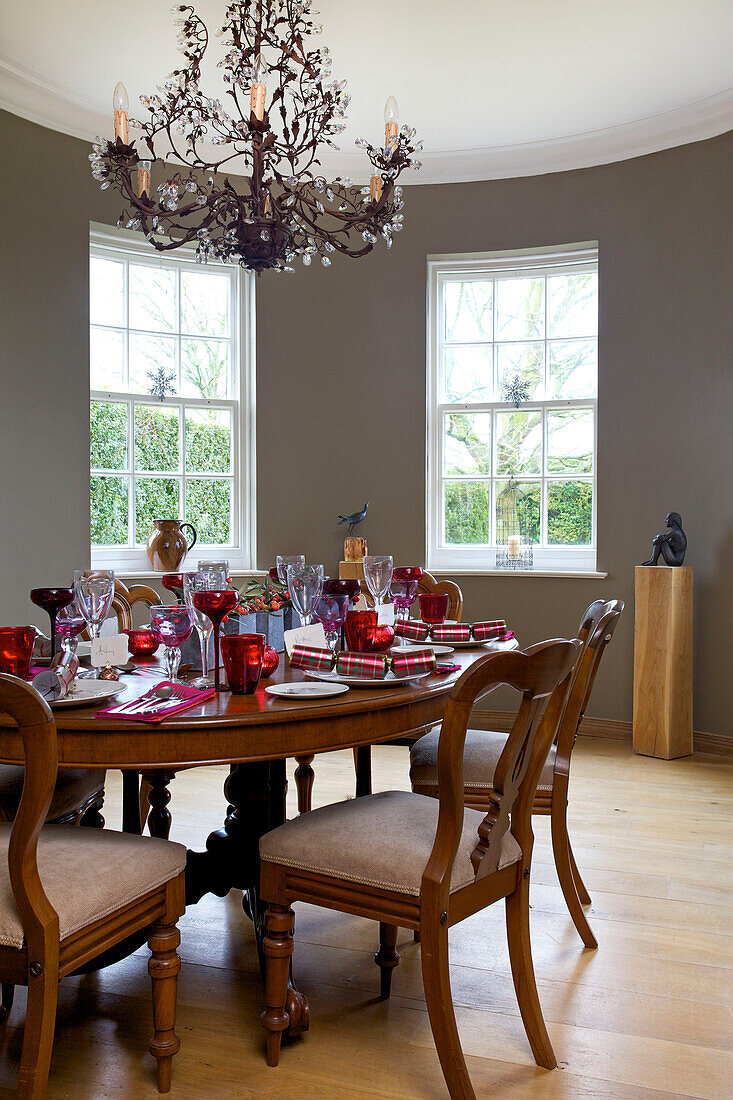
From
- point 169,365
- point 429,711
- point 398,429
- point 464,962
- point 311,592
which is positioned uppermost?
point 169,365

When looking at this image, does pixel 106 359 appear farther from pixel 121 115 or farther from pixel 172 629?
pixel 172 629

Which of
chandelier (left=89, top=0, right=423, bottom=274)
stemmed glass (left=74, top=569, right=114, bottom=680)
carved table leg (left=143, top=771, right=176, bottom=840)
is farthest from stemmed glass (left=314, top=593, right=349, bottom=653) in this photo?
chandelier (left=89, top=0, right=423, bottom=274)

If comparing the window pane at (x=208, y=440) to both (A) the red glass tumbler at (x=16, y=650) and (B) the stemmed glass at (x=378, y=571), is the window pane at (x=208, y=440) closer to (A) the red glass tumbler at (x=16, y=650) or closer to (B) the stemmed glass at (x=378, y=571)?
(B) the stemmed glass at (x=378, y=571)

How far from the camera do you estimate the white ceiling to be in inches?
135

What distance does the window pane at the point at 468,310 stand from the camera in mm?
4891

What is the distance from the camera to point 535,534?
4844 mm

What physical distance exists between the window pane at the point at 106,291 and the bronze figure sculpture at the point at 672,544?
9.96 feet

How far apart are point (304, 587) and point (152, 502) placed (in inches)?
106

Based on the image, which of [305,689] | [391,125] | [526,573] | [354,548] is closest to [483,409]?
[526,573]

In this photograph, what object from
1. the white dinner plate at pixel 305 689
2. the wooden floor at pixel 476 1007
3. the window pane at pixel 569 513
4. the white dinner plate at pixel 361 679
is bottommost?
the wooden floor at pixel 476 1007

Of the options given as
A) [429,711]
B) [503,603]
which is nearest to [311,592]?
[429,711]

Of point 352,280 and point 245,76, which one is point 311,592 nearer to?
point 245,76

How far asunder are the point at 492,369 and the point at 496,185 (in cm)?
101

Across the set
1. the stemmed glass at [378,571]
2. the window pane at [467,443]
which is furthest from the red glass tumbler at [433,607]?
the window pane at [467,443]
